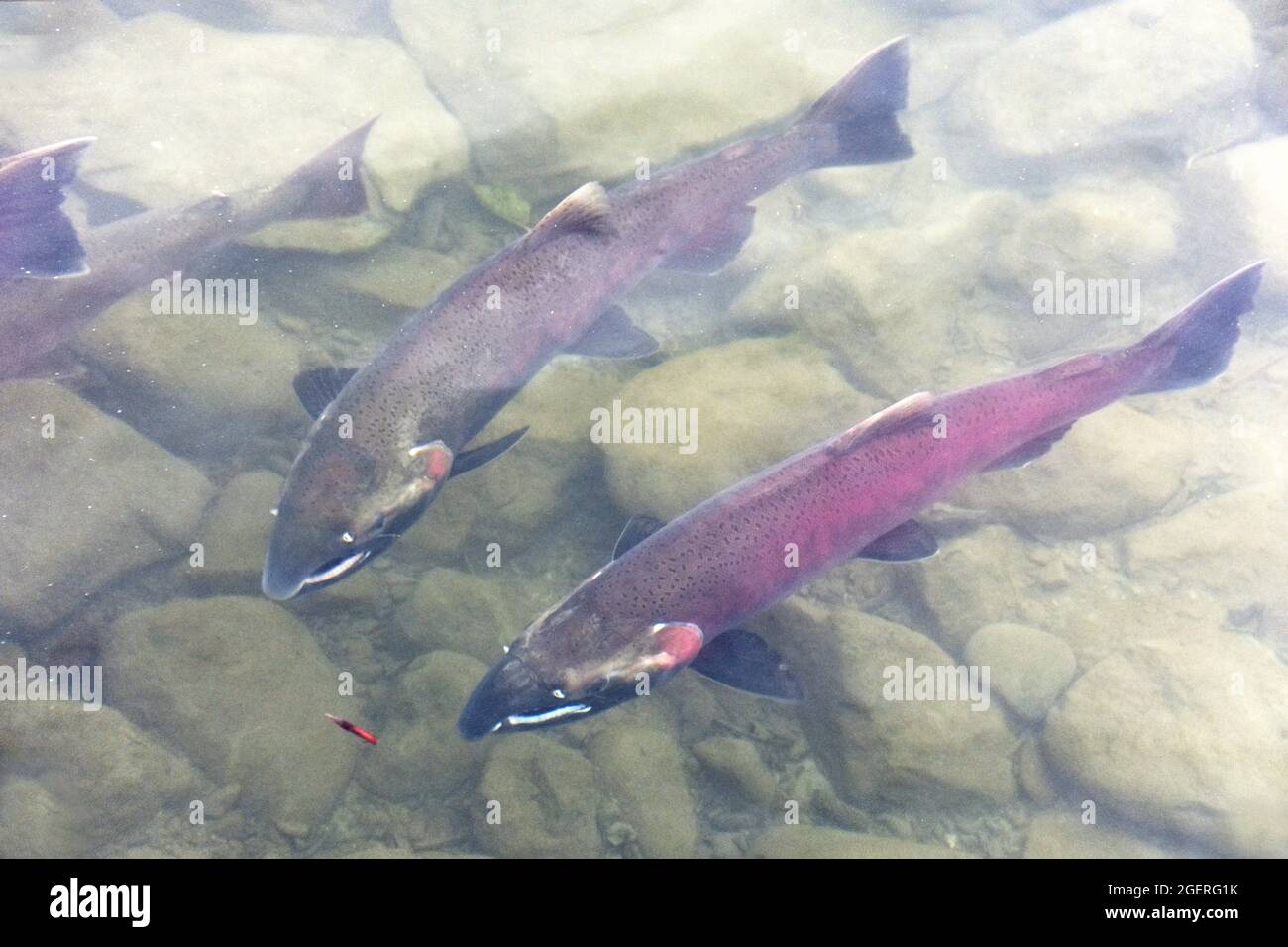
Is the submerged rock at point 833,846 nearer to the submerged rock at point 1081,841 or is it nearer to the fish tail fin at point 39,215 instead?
the submerged rock at point 1081,841

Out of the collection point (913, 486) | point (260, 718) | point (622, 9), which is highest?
point (622, 9)

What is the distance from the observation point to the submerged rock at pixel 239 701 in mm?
4645

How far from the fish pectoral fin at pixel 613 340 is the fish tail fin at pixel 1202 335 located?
10.8 feet

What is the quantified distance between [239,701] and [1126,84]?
34.4 feet

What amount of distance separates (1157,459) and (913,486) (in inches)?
119

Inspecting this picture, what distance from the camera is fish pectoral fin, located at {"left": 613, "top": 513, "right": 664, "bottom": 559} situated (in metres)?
4.57

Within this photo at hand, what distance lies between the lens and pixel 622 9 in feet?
29.3

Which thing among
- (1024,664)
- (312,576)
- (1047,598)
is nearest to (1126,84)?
(1047,598)

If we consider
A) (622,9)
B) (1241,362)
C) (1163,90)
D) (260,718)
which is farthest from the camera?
(622,9)

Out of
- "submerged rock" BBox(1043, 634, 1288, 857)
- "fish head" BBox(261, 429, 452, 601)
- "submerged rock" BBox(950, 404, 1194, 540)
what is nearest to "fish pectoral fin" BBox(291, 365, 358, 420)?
"fish head" BBox(261, 429, 452, 601)

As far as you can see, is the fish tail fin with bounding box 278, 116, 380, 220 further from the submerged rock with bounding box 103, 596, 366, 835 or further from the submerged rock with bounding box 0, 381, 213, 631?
the submerged rock with bounding box 103, 596, 366, 835
